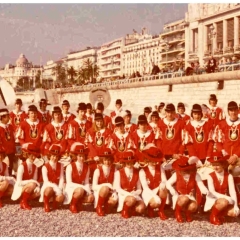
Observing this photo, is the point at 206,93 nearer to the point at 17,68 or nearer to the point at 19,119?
the point at 19,119

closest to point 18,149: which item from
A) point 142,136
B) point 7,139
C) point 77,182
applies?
point 7,139

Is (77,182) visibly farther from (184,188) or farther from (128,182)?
(184,188)

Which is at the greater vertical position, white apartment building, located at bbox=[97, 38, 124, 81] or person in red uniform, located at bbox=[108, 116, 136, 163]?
white apartment building, located at bbox=[97, 38, 124, 81]

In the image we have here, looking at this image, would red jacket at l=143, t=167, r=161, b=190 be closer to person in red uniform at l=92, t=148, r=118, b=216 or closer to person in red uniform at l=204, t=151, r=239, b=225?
person in red uniform at l=92, t=148, r=118, b=216

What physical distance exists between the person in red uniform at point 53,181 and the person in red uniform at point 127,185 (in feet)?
3.23

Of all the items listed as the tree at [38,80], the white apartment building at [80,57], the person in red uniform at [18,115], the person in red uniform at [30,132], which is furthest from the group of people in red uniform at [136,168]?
the white apartment building at [80,57]

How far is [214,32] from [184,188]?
48.3m

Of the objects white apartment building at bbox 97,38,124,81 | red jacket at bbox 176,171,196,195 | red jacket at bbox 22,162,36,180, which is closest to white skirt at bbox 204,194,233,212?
red jacket at bbox 176,171,196,195

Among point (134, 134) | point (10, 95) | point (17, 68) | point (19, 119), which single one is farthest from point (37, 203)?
point (17, 68)

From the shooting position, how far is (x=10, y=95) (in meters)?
13.2

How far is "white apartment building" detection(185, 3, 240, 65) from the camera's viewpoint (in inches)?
2163

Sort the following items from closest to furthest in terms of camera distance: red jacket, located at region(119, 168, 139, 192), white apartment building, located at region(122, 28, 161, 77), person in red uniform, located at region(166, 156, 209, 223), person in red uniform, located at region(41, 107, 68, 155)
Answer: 1. person in red uniform, located at region(166, 156, 209, 223)
2. red jacket, located at region(119, 168, 139, 192)
3. person in red uniform, located at region(41, 107, 68, 155)
4. white apartment building, located at region(122, 28, 161, 77)

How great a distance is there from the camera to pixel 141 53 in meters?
104

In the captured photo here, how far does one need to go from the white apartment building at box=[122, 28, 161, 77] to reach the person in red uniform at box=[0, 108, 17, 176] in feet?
257
